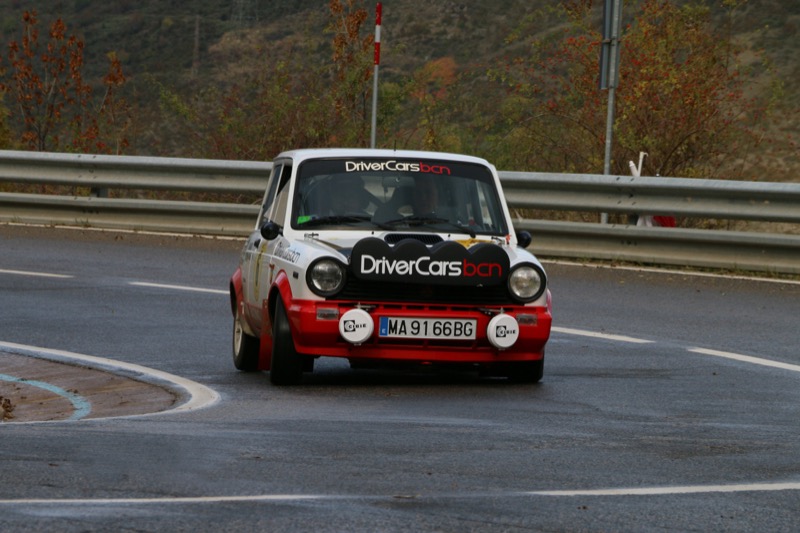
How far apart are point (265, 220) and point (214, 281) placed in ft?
14.7

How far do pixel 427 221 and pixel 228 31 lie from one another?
73287mm

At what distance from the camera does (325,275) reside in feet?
29.9

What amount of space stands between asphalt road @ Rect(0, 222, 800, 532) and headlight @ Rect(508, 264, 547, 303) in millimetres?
542

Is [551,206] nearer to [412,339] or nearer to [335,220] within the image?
[335,220]

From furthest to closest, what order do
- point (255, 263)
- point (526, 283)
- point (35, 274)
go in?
point (35, 274) < point (255, 263) < point (526, 283)

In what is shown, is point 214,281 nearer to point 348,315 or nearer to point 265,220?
point 265,220

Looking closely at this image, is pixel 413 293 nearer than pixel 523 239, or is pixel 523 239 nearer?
pixel 413 293

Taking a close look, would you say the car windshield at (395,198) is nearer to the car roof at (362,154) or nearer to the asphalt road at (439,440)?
the car roof at (362,154)

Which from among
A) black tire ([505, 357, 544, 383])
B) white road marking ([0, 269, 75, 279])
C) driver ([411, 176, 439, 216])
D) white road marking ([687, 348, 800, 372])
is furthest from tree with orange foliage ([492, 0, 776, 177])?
black tire ([505, 357, 544, 383])

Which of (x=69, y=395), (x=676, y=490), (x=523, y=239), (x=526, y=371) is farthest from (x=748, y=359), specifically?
(x=676, y=490)

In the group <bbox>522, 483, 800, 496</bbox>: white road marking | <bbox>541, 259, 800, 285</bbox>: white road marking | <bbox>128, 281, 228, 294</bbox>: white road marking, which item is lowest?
<bbox>128, 281, 228, 294</bbox>: white road marking

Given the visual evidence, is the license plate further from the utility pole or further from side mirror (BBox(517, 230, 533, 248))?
the utility pole

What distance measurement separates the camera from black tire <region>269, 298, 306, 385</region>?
9.16m

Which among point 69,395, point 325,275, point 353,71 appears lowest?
point 69,395
